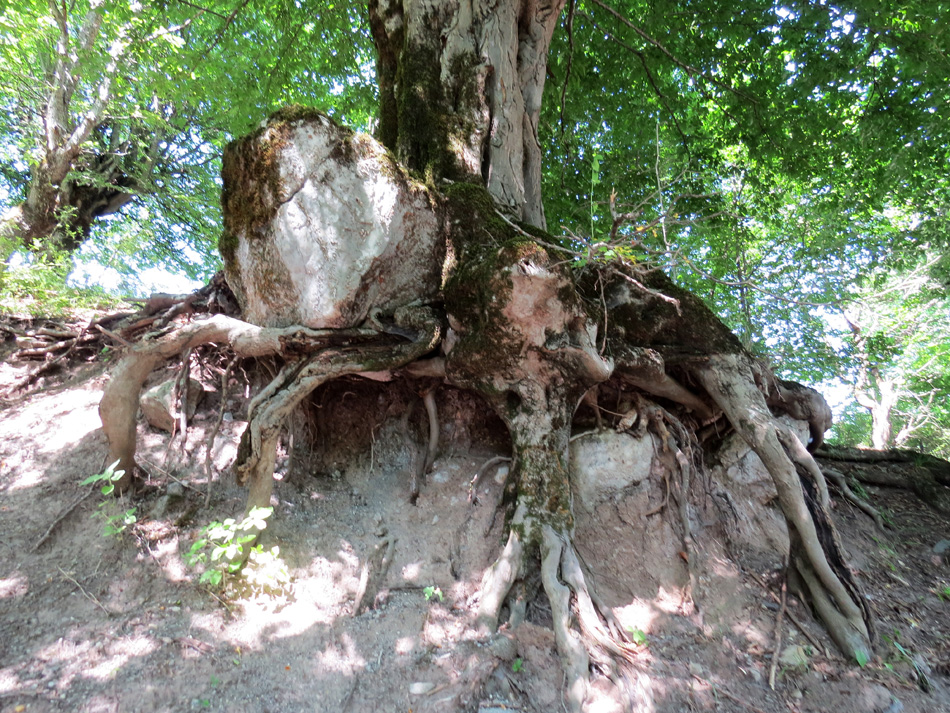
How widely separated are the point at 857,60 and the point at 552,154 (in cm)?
406

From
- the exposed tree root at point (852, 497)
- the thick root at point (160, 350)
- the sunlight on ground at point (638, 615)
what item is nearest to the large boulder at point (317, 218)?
the thick root at point (160, 350)

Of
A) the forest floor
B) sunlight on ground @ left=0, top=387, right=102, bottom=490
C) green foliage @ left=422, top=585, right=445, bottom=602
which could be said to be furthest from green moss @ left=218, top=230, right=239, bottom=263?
green foliage @ left=422, top=585, right=445, bottom=602

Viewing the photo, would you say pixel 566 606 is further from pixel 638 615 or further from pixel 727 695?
pixel 727 695

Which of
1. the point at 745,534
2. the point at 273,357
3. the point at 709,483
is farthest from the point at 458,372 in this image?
the point at 745,534

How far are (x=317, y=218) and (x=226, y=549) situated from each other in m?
2.27

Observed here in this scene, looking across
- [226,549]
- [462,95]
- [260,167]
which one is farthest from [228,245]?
[462,95]

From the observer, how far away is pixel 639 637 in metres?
3.07

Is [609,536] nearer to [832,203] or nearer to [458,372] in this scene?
[458,372]

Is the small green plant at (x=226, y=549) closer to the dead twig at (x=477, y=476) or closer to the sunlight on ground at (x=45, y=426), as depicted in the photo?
the dead twig at (x=477, y=476)

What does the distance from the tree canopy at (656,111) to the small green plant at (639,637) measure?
3.07 m

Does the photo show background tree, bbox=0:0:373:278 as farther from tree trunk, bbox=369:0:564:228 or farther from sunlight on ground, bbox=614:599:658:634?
sunlight on ground, bbox=614:599:658:634

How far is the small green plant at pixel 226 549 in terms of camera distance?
9.32ft

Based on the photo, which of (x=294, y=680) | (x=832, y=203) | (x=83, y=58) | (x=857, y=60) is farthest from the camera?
(x=832, y=203)

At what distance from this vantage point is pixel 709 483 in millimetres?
4438
